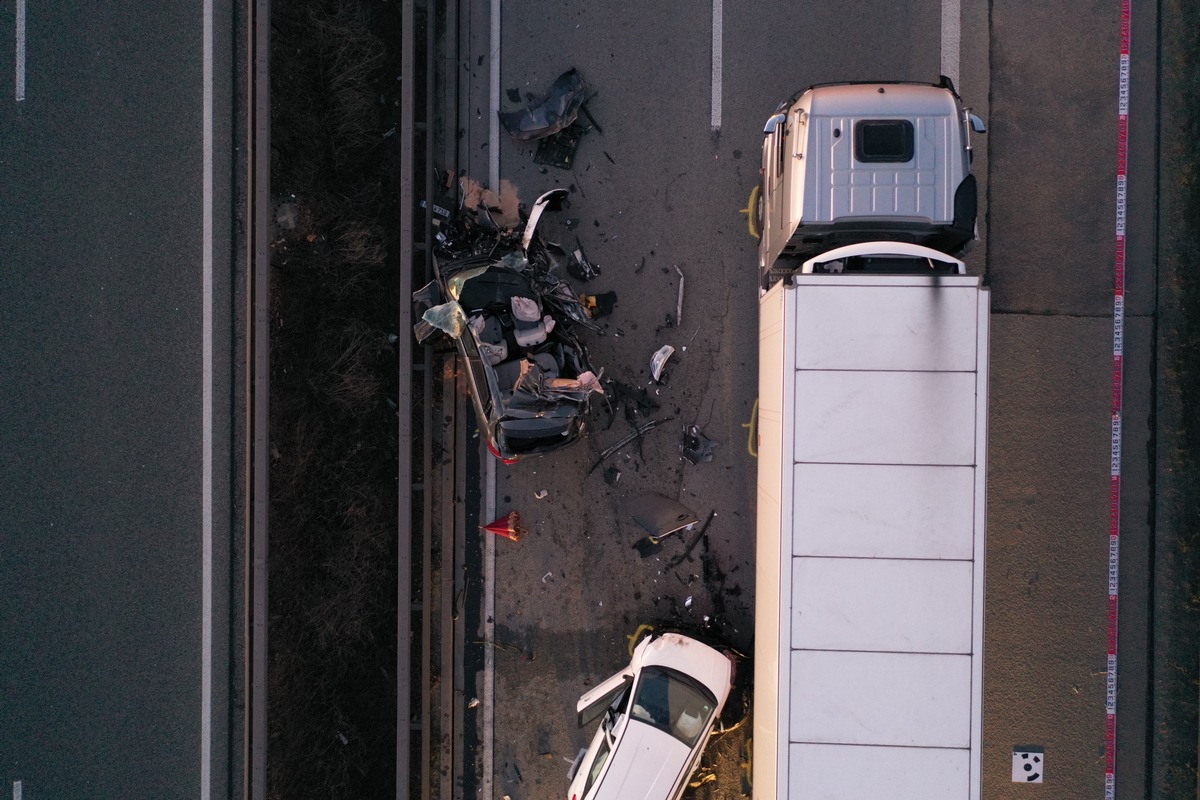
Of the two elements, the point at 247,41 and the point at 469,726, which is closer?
the point at 247,41

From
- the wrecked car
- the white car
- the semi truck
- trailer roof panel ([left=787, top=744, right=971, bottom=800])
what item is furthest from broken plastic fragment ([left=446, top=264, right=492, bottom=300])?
trailer roof panel ([left=787, top=744, right=971, bottom=800])

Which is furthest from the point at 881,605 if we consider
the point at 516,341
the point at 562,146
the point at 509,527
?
the point at 562,146

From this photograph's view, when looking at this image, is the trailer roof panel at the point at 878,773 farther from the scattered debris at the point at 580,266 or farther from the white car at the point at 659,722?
the scattered debris at the point at 580,266

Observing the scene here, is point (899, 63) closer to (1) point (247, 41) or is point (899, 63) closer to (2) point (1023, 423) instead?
(2) point (1023, 423)

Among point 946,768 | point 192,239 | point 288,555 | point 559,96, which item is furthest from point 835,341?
point 192,239

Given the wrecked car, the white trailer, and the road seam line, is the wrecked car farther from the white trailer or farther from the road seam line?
Answer: the road seam line

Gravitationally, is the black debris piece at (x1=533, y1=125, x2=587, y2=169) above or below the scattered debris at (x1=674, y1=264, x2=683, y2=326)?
above
